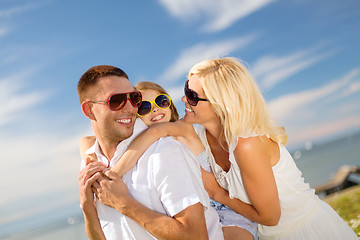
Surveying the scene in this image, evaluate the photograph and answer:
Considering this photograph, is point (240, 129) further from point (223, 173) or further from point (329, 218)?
point (329, 218)

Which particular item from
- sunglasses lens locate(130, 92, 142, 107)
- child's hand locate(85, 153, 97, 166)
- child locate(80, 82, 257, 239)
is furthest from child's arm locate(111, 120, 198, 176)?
child's hand locate(85, 153, 97, 166)

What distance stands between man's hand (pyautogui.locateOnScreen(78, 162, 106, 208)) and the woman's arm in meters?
1.35

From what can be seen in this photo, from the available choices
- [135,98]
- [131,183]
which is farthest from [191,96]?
[131,183]

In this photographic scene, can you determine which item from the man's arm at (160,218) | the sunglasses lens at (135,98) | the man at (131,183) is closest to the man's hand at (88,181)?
the man at (131,183)

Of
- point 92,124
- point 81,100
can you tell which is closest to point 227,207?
point 92,124

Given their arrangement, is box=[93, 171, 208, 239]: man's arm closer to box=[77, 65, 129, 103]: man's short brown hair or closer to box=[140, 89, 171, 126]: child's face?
box=[77, 65, 129, 103]: man's short brown hair

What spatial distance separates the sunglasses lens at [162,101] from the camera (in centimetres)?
477

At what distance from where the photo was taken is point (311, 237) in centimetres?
368

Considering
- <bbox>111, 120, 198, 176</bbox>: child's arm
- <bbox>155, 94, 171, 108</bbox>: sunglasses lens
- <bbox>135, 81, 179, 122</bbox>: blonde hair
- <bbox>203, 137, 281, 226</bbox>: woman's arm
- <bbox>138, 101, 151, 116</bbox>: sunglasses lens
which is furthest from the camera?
<bbox>135, 81, 179, 122</bbox>: blonde hair

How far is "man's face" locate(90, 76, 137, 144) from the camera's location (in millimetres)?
3492

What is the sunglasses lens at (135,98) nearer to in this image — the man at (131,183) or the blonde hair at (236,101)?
the man at (131,183)

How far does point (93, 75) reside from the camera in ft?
11.8

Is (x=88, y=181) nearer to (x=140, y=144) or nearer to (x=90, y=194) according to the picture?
(x=90, y=194)

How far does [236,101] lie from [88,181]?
5.48 ft
